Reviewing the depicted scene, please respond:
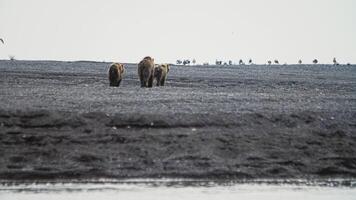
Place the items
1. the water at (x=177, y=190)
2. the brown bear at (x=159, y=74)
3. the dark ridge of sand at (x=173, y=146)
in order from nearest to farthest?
the water at (x=177, y=190) → the dark ridge of sand at (x=173, y=146) → the brown bear at (x=159, y=74)

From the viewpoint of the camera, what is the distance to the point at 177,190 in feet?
48.1

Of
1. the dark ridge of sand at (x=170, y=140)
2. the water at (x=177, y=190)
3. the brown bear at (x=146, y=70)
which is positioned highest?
the brown bear at (x=146, y=70)

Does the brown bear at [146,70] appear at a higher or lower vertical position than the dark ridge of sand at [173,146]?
higher

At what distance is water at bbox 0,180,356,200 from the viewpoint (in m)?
13.8

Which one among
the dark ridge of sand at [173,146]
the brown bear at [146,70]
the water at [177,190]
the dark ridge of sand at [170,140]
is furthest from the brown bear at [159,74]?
the water at [177,190]

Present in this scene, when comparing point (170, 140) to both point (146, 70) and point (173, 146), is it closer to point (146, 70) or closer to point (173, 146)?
point (173, 146)

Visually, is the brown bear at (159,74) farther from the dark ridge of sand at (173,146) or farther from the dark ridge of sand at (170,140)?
the dark ridge of sand at (173,146)

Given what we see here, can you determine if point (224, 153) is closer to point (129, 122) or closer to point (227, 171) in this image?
point (227, 171)

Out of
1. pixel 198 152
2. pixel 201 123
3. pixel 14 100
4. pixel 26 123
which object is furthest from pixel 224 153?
pixel 14 100

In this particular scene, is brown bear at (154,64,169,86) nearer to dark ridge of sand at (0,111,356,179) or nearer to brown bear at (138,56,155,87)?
brown bear at (138,56,155,87)

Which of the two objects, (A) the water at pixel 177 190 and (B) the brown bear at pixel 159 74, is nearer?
(A) the water at pixel 177 190

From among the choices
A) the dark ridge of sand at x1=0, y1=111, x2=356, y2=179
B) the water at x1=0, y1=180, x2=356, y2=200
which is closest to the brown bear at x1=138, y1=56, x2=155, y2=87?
the dark ridge of sand at x1=0, y1=111, x2=356, y2=179

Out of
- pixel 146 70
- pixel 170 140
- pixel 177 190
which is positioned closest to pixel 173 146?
pixel 170 140

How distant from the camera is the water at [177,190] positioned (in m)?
13.8
